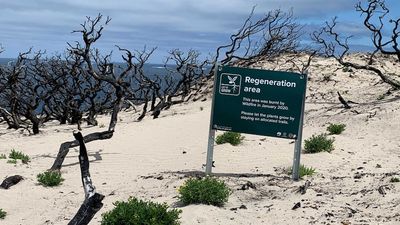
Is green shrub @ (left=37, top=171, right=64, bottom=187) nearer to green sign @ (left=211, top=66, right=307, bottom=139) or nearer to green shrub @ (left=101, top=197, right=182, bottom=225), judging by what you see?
green sign @ (left=211, top=66, right=307, bottom=139)

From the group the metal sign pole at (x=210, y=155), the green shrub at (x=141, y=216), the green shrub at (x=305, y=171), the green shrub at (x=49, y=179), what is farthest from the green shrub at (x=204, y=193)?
the green shrub at (x=49, y=179)

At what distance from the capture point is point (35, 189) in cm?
987

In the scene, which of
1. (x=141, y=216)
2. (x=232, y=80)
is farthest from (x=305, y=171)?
(x=141, y=216)

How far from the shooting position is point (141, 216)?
21.1 feet

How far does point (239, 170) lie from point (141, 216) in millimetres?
4492

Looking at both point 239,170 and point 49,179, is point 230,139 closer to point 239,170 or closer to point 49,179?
point 239,170

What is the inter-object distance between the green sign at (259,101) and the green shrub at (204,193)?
2293 mm

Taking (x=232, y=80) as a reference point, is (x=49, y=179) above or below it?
below

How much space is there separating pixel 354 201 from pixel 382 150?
5.21 meters

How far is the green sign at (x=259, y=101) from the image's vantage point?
9523 millimetres

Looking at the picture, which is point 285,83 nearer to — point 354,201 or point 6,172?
point 354,201

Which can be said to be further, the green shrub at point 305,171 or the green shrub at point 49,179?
the green shrub at point 49,179

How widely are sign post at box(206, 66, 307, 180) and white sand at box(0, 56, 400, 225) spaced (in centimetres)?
97

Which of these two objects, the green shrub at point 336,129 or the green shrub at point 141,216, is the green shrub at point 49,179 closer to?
the green shrub at point 141,216
